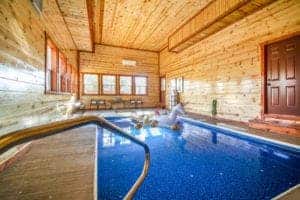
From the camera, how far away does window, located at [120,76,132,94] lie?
10992mm

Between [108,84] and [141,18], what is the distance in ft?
17.1

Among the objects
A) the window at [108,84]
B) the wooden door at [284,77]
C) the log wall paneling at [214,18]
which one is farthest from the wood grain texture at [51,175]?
the window at [108,84]

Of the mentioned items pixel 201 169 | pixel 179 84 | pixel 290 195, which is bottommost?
pixel 201 169

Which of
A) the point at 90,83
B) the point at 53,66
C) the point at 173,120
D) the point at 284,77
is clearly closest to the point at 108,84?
the point at 90,83

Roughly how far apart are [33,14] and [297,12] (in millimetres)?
5771

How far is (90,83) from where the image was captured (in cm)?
1028

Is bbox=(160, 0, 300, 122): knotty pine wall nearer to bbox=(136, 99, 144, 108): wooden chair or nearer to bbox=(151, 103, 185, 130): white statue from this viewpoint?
bbox=(151, 103, 185, 130): white statue

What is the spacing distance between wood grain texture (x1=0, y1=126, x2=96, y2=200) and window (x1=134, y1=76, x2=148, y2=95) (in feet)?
28.4

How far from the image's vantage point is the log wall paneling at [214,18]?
4531mm

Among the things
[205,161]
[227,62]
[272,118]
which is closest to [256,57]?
[227,62]

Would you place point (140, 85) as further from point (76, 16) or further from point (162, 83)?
point (76, 16)

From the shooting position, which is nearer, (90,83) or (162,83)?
(90,83)

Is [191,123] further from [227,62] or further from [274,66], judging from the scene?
[274,66]

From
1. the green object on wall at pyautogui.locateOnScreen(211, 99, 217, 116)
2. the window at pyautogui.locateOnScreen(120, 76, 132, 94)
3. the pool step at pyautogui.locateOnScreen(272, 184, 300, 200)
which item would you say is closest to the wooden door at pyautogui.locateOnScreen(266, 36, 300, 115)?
the green object on wall at pyautogui.locateOnScreen(211, 99, 217, 116)
